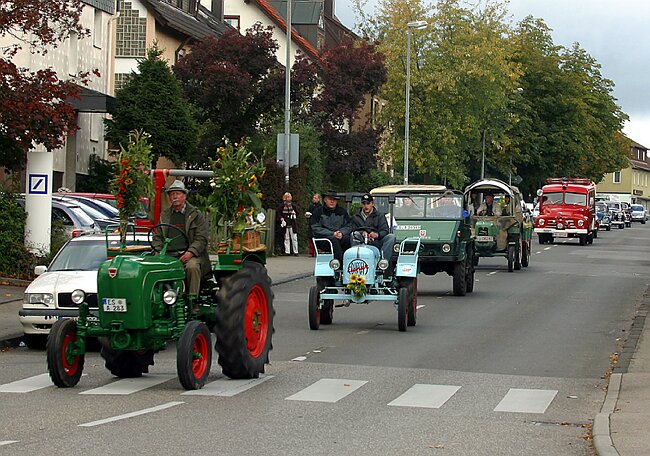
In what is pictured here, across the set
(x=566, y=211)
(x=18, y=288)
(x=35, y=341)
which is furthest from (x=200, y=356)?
(x=566, y=211)

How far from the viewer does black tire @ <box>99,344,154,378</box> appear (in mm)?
14305

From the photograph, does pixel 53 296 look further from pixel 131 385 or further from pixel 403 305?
pixel 403 305

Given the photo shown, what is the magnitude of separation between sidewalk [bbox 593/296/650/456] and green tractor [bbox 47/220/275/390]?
386 centimetres

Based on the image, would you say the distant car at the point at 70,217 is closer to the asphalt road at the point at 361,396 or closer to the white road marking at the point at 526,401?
the asphalt road at the point at 361,396

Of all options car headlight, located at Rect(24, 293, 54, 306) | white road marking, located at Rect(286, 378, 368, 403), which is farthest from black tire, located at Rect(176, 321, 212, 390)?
car headlight, located at Rect(24, 293, 54, 306)

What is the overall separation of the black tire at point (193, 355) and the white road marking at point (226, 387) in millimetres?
109

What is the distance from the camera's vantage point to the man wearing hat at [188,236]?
45.8 ft

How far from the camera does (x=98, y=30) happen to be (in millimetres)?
49406

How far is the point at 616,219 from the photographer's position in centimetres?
9725

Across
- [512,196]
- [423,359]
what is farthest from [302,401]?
Answer: [512,196]

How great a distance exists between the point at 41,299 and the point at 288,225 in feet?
78.1

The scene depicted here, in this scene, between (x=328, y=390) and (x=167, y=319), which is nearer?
(x=167, y=319)

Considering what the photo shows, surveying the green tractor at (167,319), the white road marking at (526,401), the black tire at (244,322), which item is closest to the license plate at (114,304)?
the green tractor at (167,319)

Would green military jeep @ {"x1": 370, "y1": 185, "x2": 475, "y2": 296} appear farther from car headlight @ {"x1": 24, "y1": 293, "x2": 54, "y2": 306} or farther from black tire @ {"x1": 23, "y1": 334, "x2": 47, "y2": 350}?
car headlight @ {"x1": 24, "y1": 293, "x2": 54, "y2": 306}
